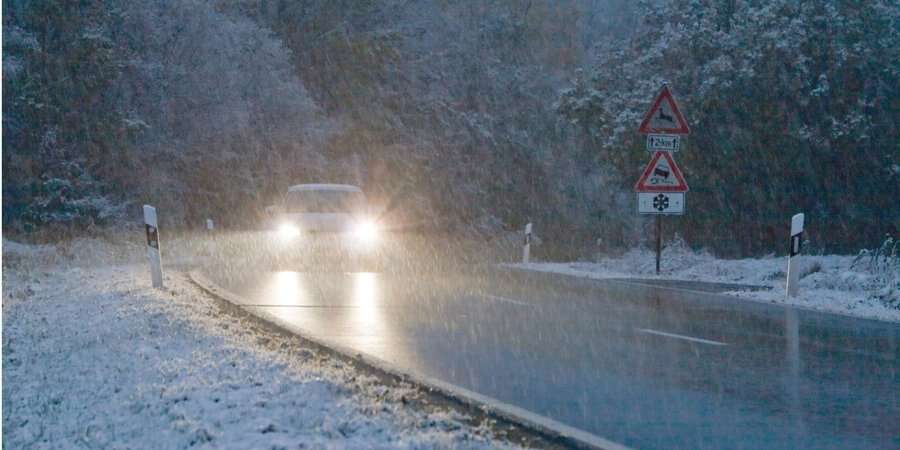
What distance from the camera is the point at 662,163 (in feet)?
60.5

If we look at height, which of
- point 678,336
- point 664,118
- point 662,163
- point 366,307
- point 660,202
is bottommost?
point 678,336

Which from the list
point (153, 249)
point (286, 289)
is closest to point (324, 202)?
point (286, 289)

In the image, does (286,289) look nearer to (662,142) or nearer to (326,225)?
(326,225)

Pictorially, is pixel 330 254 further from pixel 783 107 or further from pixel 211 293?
pixel 783 107

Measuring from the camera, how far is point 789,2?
24688 millimetres

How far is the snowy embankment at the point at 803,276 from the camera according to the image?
14159mm

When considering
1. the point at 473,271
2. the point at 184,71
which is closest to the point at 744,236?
the point at 473,271

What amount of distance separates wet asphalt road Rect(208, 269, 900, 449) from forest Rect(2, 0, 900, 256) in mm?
10253

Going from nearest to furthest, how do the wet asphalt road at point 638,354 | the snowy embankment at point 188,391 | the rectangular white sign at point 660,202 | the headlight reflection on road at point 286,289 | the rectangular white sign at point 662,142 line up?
1. the snowy embankment at point 188,391
2. the wet asphalt road at point 638,354
3. the headlight reflection on road at point 286,289
4. the rectangular white sign at point 662,142
5. the rectangular white sign at point 660,202

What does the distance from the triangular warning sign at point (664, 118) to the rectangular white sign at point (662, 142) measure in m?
0.10

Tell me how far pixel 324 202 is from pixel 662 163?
8.06 m

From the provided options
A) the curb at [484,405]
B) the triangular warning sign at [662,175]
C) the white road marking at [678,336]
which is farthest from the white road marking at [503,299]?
the triangular warning sign at [662,175]

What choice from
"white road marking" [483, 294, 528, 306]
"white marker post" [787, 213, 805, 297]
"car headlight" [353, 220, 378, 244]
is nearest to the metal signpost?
"white marker post" [787, 213, 805, 297]

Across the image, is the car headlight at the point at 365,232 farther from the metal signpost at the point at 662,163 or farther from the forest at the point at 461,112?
the forest at the point at 461,112
